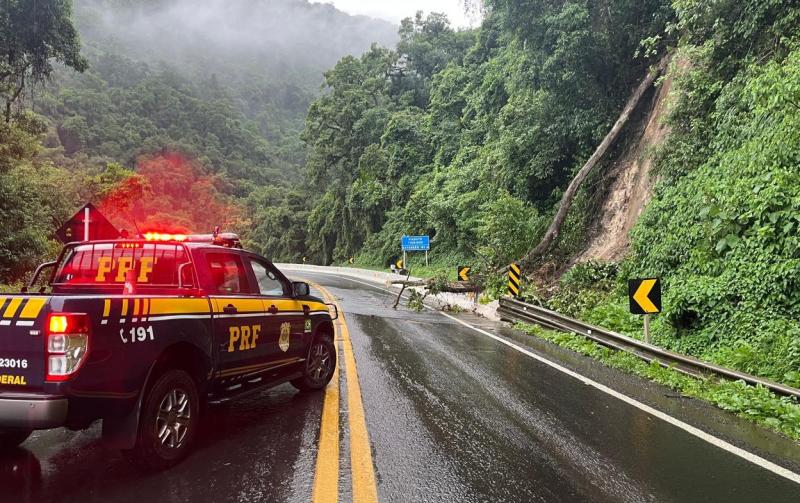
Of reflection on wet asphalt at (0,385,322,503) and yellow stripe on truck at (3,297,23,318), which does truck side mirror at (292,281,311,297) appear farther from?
yellow stripe on truck at (3,297,23,318)

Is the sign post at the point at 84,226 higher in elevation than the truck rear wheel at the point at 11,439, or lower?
higher

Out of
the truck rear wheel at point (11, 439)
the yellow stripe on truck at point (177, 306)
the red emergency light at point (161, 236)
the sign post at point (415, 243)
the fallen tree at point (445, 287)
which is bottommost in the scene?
the truck rear wheel at point (11, 439)

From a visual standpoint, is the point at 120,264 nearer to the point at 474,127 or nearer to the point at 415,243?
the point at 415,243

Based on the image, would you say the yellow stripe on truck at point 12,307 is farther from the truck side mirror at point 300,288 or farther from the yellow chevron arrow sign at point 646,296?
the yellow chevron arrow sign at point 646,296

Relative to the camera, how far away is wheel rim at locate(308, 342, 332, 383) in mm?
6273

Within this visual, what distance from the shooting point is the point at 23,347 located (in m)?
3.47

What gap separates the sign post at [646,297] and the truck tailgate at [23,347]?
8210 mm

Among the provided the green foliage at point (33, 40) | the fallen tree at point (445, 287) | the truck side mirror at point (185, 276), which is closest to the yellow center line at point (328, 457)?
the truck side mirror at point (185, 276)

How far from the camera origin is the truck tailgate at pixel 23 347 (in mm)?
3443

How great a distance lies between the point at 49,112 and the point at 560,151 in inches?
2841

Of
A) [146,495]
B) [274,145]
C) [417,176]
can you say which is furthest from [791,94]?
[274,145]

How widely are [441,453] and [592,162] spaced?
51.3 ft

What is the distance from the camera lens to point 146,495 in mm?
3502

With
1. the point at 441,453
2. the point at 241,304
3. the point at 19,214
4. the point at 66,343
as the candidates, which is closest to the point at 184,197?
the point at 19,214
